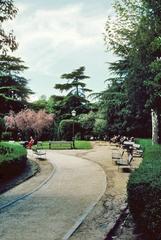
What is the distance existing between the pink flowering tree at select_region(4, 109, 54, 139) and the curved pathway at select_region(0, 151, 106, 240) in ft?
118

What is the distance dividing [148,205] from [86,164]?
59.8ft

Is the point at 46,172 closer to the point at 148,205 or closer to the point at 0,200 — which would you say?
the point at 0,200

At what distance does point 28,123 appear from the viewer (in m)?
57.3

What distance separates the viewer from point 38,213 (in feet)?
41.1

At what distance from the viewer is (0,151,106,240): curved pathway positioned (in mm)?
10250

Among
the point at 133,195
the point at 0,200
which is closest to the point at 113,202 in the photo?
the point at 0,200

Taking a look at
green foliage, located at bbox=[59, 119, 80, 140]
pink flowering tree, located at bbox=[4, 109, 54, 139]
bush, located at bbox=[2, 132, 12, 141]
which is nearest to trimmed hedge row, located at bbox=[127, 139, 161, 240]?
green foliage, located at bbox=[59, 119, 80, 140]

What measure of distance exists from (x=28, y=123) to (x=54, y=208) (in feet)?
146

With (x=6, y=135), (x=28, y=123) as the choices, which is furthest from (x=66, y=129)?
(x=6, y=135)

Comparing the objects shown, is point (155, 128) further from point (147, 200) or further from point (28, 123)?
point (147, 200)

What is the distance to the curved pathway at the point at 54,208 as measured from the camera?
33.6ft

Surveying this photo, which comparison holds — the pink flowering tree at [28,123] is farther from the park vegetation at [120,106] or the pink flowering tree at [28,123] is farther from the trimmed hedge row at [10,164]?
the trimmed hedge row at [10,164]

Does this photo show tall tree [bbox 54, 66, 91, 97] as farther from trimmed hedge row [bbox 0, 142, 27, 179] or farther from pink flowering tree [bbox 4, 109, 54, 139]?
trimmed hedge row [bbox 0, 142, 27, 179]

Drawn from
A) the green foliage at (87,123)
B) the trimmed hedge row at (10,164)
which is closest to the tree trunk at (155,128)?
the trimmed hedge row at (10,164)
